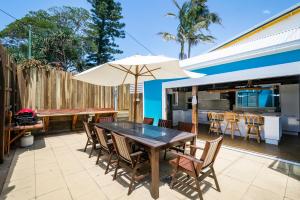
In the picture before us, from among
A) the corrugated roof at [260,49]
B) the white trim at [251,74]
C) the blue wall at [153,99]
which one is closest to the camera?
the white trim at [251,74]

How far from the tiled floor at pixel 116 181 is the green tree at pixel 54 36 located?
464 inches

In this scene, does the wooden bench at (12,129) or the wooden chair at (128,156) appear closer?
the wooden chair at (128,156)

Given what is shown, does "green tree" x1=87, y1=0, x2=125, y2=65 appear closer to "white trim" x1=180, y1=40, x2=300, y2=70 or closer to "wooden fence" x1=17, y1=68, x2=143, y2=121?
"wooden fence" x1=17, y1=68, x2=143, y2=121

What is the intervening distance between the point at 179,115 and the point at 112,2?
43.1 ft

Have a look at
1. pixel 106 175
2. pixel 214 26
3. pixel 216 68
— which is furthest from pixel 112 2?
pixel 106 175

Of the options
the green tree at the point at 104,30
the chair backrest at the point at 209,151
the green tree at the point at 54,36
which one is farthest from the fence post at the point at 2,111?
the green tree at the point at 104,30

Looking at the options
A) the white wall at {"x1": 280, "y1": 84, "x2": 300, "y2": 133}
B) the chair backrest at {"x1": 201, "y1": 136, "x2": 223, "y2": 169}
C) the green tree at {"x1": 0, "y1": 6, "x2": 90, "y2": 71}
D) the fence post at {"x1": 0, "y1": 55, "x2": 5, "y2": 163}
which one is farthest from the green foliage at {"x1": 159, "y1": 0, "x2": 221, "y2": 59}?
the chair backrest at {"x1": 201, "y1": 136, "x2": 223, "y2": 169}

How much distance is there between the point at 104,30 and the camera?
15773mm

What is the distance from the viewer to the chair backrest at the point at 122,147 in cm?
251

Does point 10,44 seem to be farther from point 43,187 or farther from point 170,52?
point 43,187

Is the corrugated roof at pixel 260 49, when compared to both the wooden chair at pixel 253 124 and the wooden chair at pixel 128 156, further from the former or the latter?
the wooden chair at pixel 128 156

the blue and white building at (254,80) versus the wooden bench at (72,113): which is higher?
the blue and white building at (254,80)

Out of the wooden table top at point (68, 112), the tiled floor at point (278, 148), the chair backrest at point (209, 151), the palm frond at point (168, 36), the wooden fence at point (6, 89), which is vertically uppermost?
the palm frond at point (168, 36)

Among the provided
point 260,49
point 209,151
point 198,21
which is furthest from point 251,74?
point 198,21
